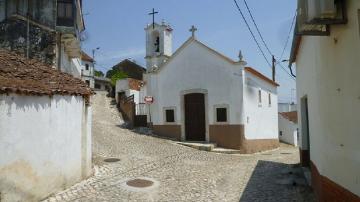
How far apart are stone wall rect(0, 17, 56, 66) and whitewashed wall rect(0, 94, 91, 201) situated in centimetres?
923

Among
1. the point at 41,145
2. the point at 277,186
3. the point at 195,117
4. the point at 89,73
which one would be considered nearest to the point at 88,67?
the point at 89,73

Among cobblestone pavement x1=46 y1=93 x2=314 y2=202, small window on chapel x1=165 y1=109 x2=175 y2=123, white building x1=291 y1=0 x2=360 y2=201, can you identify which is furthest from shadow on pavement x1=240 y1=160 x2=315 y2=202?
small window on chapel x1=165 y1=109 x2=175 y2=123

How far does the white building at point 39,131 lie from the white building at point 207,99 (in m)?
10.2

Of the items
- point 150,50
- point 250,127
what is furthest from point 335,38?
point 150,50

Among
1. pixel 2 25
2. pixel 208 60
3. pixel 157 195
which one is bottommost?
pixel 157 195

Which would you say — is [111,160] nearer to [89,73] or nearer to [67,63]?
[67,63]

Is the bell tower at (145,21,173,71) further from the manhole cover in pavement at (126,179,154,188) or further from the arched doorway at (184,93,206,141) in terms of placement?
the manhole cover in pavement at (126,179,154,188)

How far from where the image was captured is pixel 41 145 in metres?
8.48

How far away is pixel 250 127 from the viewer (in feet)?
68.4

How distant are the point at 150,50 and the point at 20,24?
28.0ft

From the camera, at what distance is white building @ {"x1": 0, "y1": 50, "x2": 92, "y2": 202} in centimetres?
732

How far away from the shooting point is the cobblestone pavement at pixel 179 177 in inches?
373

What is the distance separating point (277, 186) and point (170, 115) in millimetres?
11703

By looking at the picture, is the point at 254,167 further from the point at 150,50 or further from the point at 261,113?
the point at 150,50
